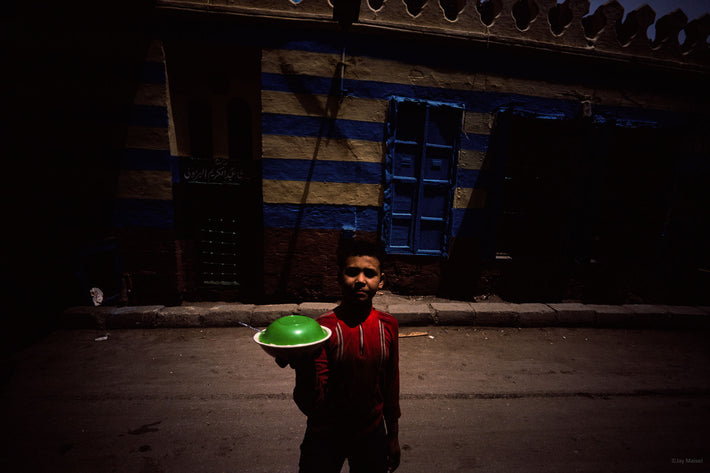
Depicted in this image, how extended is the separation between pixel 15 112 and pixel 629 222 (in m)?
11.1

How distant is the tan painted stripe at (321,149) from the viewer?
16.4 feet

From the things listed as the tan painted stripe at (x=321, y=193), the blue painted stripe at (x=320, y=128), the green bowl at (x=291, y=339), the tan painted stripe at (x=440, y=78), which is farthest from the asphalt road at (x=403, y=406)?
the tan painted stripe at (x=440, y=78)

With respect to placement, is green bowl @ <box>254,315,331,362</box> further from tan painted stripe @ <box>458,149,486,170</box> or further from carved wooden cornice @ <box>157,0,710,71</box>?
tan painted stripe @ <box>458,149,486,170</box>

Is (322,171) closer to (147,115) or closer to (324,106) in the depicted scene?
(324,106)

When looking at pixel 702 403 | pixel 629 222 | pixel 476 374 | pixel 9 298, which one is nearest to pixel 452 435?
pixel 476 374

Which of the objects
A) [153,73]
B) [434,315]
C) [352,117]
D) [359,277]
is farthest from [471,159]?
[153,73]

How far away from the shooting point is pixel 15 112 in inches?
176

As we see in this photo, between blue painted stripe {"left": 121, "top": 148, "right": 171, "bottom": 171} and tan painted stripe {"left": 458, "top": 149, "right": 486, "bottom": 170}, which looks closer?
blue painted stripe {"left": 121, "top": 148, "right": 171, "bottom": 171}

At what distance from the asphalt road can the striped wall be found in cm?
191

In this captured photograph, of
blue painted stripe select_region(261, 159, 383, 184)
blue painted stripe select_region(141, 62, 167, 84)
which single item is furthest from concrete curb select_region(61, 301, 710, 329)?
blue painted stripe select_region(141, 62, 167, 84)

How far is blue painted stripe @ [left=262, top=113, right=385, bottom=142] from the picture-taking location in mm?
4938

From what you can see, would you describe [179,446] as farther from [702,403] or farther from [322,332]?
[702,403]

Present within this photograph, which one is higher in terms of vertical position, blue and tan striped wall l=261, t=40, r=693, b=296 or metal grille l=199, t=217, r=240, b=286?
blue and tan striped wall l=261, t=40, r=693, b=296

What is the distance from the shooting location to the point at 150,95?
470cm
